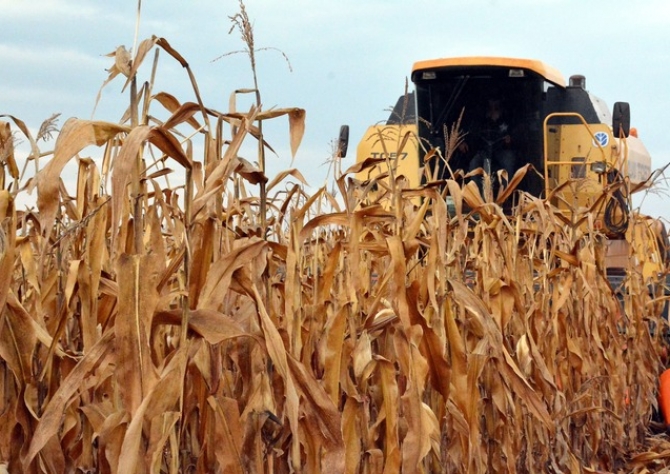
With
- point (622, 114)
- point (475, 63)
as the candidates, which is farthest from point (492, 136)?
point (622, 114)

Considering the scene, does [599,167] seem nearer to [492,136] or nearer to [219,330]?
[492,136]

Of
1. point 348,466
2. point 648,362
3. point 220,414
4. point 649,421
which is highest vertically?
point 220,414

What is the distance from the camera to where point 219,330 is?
168 cm

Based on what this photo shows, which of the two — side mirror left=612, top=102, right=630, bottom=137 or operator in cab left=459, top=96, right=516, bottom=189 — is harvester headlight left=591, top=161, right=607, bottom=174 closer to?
side mirror left=612, top=102, right=630, bottom=137

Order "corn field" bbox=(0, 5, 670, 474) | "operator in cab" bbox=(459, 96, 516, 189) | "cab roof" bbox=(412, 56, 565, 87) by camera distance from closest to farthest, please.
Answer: "corn field" bbox=(0, 5, 670, 474)
"cab roof" bbox=(412, 56, 565, 87)
"operator in cab" bbox=(459, 96, 516, 189)

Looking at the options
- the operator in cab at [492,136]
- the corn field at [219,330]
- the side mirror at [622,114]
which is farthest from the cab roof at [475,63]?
the corn field at [219,330]

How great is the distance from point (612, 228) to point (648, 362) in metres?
2.27

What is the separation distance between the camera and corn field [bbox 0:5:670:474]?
5.27ft

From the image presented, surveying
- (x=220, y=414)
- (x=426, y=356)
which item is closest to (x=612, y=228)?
(x=426, y=356)

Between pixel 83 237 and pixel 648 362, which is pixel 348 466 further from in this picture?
pixel 648 362

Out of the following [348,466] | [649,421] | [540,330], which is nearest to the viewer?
[348,466]

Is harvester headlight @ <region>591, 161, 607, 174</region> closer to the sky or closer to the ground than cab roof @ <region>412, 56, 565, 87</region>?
closer to the ground

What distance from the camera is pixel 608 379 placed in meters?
4.14

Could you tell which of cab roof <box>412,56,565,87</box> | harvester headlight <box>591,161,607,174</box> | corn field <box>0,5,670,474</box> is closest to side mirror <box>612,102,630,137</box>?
harvester headlight <box>591,161,607,174</box>
